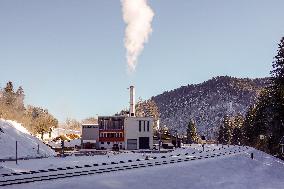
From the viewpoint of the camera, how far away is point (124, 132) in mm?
78438

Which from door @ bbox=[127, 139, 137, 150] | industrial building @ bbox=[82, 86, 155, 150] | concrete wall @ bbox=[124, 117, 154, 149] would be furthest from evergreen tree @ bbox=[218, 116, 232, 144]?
door @ bbox=[127, 139, 137, 150]

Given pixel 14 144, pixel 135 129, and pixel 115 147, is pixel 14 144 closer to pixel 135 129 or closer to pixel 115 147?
pixel 115 147

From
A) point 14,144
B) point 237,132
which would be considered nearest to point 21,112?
point 237,132

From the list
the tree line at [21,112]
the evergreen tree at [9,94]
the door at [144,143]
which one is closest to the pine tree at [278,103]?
the door at [144,143]

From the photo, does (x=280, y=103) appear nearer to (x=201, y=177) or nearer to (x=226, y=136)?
(x=201, y=177)

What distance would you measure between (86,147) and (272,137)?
3745cm

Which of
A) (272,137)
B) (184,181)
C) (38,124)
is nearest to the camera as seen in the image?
(184,181)

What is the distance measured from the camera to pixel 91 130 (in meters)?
82.3

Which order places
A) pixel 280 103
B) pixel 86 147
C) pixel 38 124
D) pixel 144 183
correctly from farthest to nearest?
pixel 38 124
pixel 86 147
pixel 280 103
pixel 144 183

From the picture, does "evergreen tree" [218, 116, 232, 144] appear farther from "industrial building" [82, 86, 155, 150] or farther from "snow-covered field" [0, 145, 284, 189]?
"snow-covered field" [0, 145, 284, 189]

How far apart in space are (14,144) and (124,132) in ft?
103

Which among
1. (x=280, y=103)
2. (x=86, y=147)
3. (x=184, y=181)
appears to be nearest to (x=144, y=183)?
(x=184, y=181)

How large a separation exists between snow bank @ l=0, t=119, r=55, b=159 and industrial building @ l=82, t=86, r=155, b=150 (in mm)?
22580

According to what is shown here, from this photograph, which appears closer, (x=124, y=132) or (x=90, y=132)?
(x=124, y=132)
